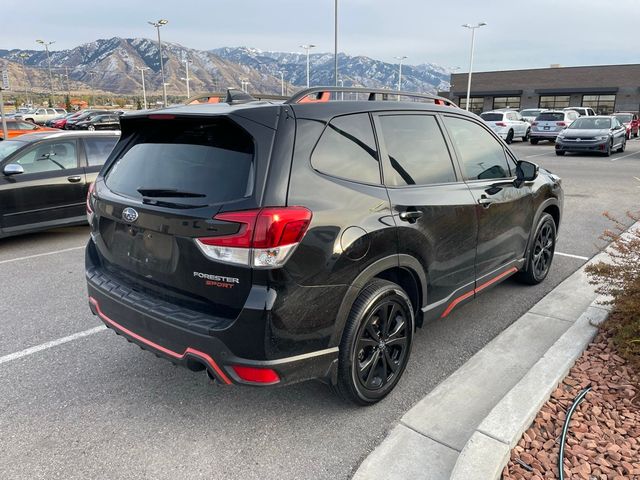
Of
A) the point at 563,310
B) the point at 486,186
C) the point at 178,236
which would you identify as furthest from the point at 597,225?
the point at 178,236

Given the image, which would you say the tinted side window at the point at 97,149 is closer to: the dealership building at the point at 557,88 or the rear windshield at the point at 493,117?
the rear windshield at the point at 493,117

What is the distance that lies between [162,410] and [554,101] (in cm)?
5659

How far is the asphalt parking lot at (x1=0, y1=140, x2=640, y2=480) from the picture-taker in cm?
257

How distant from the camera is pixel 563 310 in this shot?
438 centimetres

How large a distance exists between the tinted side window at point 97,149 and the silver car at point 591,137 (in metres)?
18.2

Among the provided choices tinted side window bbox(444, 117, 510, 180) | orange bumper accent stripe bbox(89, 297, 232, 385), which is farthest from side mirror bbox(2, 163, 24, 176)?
tinted side window bbox(444, 117, 510, 180)

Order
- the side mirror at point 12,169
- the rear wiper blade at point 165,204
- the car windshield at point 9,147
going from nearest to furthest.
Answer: the rear wiper blade at point 165,204, the side mirror at point 12,169, the car windshield at point 9,147

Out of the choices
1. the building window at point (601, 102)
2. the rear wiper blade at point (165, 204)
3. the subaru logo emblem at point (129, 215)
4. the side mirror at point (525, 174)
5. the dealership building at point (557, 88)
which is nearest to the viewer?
the rear wiper blade at point (165, 204)

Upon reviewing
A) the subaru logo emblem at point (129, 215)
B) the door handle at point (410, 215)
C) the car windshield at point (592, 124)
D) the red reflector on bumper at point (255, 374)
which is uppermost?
the subaru logo emblem at point (129, 215)

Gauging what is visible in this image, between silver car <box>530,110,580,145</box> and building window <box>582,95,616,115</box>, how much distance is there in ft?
87.3

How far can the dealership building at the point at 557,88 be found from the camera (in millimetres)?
46906

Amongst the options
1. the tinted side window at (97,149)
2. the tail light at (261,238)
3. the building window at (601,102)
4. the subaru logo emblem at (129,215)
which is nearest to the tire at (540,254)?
the tail light at (261,238)

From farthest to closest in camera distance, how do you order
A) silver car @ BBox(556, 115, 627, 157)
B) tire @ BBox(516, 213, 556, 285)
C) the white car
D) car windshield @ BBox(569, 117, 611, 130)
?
the white car → car windshield @ BBox(569, 117, 611, 130) → silver car @ BBox(556, 115, 627, 157) → tire @ BBox(516, 213, 556, 285)

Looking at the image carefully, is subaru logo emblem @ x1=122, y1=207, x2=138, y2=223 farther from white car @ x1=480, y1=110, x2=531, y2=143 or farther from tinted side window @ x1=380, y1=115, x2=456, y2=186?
white car @ x1=480, y1=110, x2=531, y2=143
